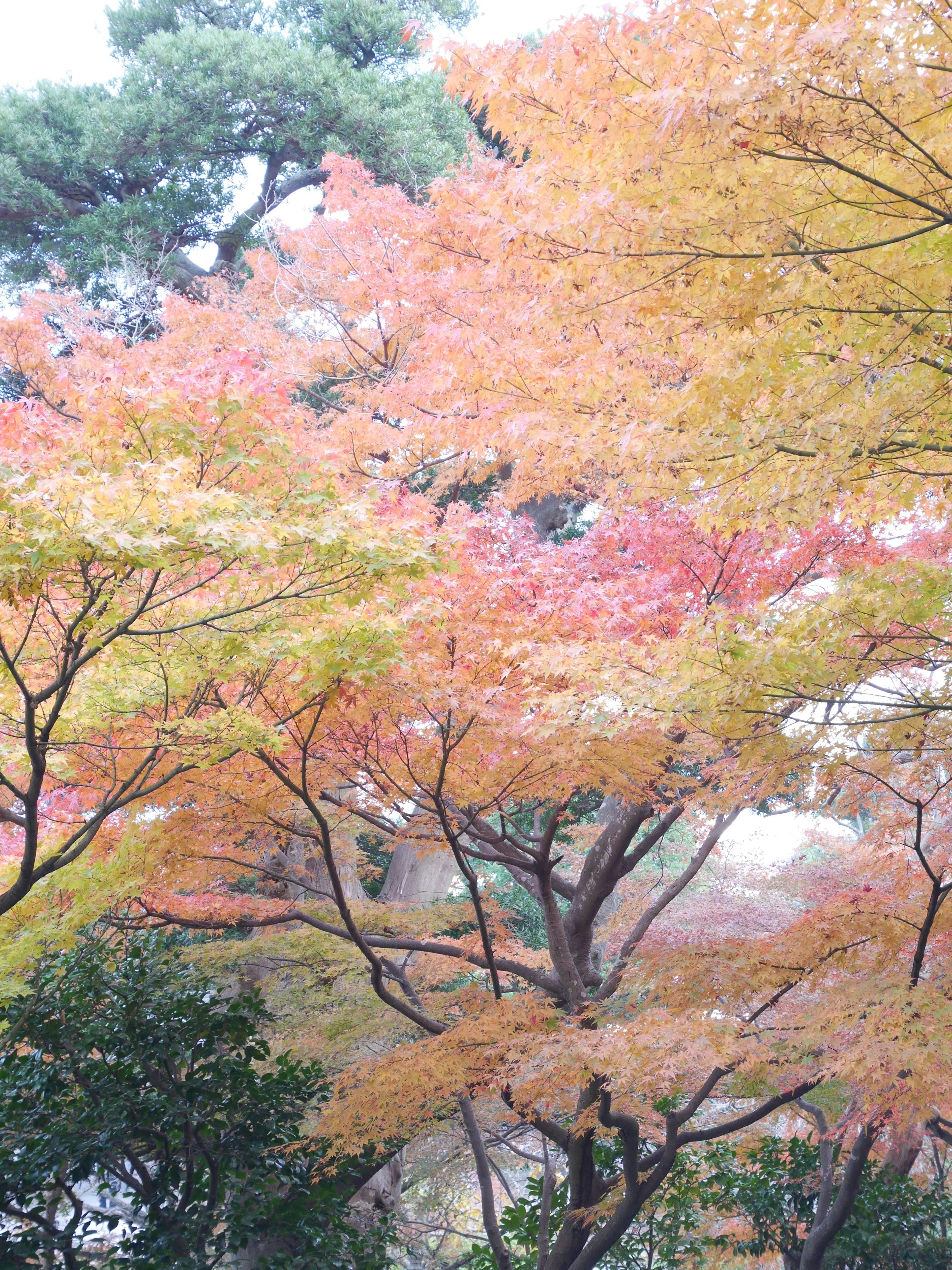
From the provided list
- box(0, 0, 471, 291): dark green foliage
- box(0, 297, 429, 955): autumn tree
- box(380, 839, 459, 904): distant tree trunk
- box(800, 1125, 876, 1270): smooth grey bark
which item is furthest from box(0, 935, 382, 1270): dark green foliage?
box(0, 0, 471, 291): dark green foliage

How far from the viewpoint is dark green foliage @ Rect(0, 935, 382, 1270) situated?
425 cm

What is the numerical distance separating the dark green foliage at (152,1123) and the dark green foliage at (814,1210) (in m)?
3.49

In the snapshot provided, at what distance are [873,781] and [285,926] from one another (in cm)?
645

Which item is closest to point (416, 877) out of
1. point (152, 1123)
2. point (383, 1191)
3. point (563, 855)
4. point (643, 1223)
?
point (383, 1191)

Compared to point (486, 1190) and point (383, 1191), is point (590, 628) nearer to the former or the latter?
point (486, 1190)

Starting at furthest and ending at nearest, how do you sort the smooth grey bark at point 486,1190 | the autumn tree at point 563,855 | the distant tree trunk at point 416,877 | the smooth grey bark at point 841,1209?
the distant tree trunk at point 416,877, the smooth grey bark at point 486,1190, the smooth grey bark at point 841,1209, the autumn tree at point 563,855

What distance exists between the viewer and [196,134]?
13070 mm

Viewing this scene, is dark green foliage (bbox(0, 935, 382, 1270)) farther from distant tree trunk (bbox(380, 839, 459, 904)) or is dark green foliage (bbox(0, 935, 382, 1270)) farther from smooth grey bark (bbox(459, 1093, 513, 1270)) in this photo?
distant tree trunk (bbox(380, 839, 459, 904))

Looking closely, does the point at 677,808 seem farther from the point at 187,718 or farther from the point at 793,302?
the point at 793,302

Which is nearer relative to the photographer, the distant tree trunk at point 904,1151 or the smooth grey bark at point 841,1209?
the smooth grey bark at point 841,1209

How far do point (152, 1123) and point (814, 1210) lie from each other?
5.88 m

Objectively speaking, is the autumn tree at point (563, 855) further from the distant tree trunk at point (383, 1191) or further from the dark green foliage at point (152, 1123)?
the distant tree trunk at point (383, 1191)

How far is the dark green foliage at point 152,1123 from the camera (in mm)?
4254

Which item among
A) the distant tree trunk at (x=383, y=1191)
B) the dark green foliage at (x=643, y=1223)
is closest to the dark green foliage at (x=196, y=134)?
the distant tree trunk at (x=383, y=1191)
